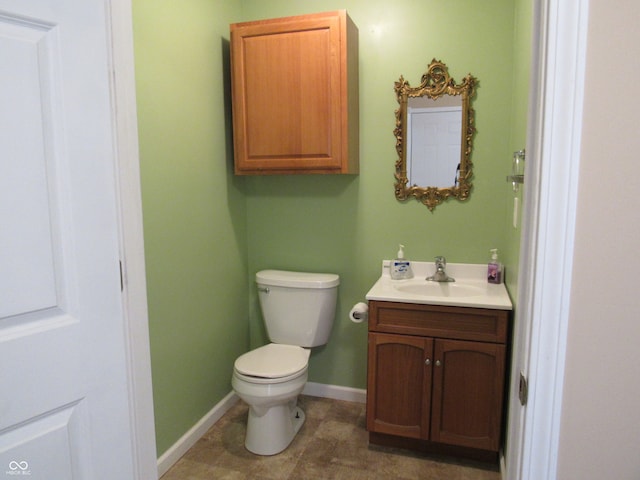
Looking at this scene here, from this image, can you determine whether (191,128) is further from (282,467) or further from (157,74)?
A: (282,467)

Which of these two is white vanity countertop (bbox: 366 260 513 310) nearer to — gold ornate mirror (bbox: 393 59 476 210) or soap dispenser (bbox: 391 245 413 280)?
soap dispenser (bbox: 391 245 413 280)

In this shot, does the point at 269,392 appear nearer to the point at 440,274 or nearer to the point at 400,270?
the point at 400,270

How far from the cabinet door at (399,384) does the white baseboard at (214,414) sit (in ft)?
1.80

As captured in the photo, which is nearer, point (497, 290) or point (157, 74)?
point (157, 74)

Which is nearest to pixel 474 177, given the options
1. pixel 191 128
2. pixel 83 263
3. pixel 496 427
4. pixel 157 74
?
pixel 496 427

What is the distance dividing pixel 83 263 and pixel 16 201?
0.20 metres

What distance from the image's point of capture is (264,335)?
289 centimetres

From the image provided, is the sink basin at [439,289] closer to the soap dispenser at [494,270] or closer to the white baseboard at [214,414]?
the soap dispenser at [494,270]

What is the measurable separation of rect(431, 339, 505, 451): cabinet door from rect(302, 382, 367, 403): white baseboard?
2.25 feet

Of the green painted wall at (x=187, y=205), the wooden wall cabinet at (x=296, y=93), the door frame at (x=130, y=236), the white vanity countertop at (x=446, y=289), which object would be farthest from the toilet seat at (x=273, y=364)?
the wooden wall cabinet at (x=296, y=93)

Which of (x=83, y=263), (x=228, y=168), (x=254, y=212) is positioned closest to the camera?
(x=83, y=263)

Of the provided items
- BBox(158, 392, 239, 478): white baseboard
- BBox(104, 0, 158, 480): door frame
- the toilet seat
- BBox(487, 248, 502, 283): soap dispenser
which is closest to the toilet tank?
the toilet seat

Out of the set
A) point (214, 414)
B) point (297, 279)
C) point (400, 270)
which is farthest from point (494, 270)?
point (214, 414)

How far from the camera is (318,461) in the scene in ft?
7.08
